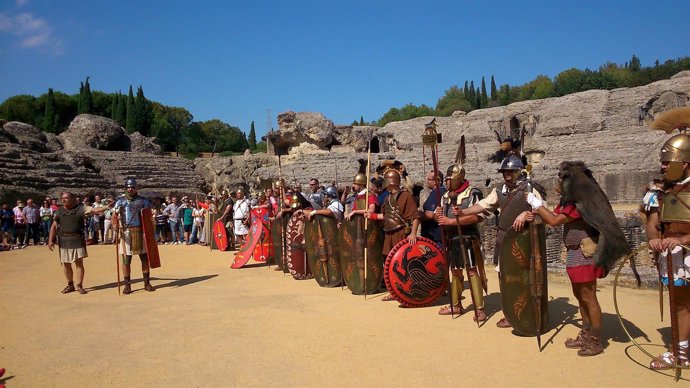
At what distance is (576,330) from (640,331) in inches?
21.5

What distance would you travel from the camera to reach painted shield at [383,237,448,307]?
5.54m

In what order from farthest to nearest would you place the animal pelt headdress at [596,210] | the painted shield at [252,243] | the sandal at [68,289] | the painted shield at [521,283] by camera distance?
the painted shield at [252,243], the sandal at [68,289], the painted shield at [521,283], the animal pelt headdress at [596,210]

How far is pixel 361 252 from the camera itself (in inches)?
255

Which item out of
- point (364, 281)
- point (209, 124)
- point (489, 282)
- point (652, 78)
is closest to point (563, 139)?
point (489, 282)

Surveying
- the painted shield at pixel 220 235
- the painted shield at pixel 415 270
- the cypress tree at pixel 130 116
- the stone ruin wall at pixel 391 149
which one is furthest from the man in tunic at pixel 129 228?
the cypress tree at pixel 130 116

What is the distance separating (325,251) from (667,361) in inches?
179

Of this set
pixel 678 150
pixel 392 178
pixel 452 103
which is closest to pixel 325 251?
pixel 392 178

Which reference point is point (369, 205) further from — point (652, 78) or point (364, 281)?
point (652, 78)

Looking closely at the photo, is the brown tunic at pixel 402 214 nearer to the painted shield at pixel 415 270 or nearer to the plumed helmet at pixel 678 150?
the painted shield at pixel 415 270

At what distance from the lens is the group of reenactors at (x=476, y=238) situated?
354 centimetres

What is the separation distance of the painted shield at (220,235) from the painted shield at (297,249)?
5.36 metres

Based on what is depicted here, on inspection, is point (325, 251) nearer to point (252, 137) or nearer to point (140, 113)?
point (140, 113)

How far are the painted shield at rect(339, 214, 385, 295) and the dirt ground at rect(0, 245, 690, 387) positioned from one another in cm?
28

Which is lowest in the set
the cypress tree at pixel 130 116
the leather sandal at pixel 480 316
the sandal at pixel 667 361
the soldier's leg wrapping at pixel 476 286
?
the leather sandal at pixel 480 316
